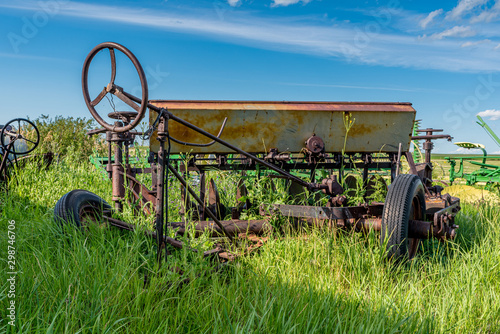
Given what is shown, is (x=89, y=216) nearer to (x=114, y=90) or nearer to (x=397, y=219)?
(x=114, y=90)

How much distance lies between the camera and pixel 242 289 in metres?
3.31

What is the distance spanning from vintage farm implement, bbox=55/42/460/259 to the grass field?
25 centimetres

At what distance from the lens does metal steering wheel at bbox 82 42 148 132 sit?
9.40ft

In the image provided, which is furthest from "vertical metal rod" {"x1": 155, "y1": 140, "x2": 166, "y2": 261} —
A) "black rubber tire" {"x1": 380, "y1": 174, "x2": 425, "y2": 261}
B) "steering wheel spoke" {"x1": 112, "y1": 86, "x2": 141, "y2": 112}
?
"black rubber tire" {"x1": 380, "y1": 174, "x2": 425, "y2": 261}

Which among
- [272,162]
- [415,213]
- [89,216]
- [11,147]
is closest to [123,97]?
[89,216]

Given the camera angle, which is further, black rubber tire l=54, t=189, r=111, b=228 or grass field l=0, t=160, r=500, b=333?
black rubber tire l=54, t=189, r=111, b=228

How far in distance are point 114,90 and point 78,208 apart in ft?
4.98

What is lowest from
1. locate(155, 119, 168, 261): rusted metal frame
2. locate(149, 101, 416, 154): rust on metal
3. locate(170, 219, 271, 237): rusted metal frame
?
locate(170, 219, 271, 237): rusted metal frame

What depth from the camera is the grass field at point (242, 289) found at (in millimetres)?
2768

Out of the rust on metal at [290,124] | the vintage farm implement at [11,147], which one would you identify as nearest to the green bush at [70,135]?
the vintage farm implement at [11,147]

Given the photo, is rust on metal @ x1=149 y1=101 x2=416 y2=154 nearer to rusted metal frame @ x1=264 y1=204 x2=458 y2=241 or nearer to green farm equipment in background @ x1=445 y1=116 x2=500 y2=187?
rusted metal frame @ x1=264 y1=204 x2=458 y2=241

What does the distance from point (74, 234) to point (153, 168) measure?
127cm

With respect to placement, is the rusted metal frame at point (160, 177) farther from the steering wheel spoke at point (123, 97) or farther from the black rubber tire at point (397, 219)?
the black rubber tire at point (397, 219)

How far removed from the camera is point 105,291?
294cm
